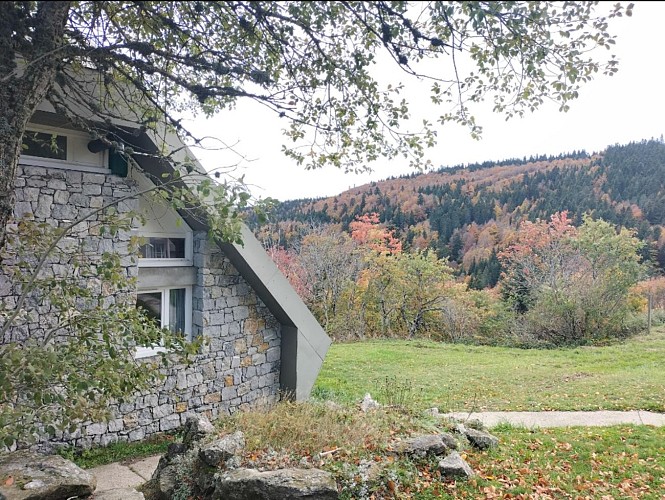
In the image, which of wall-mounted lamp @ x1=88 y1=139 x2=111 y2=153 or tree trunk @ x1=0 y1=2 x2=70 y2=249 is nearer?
tree trunk @ x1=0 y1=2 x2=70 y2=249

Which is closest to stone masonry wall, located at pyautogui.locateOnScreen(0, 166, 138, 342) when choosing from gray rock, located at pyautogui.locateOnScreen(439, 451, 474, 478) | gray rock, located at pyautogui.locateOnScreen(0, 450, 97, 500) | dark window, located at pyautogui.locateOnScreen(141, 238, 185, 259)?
dark window, located at pyautogui.locateOnScreen(141, 238, 185, 259)

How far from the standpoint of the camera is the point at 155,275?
6.69 metres

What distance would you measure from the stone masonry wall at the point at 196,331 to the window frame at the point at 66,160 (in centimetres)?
8

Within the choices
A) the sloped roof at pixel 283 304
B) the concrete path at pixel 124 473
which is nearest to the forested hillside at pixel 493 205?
the sloped roof at pixel 283 304

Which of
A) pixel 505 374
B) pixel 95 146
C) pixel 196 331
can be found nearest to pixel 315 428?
pixel 196 331

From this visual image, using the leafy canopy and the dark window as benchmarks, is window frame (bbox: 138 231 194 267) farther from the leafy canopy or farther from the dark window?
the leafy canopy

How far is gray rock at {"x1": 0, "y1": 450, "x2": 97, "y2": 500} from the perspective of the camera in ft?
12.7

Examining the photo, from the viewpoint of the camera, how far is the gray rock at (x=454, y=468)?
487 cm

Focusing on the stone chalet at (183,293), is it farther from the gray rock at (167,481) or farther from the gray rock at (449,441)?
the gray rock at (449,441)

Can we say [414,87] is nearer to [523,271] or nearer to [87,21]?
[87,21]

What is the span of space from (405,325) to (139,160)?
15.1m

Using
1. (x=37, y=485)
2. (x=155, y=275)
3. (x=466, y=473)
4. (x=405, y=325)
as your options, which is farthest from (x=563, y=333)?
(x=37, y=485)

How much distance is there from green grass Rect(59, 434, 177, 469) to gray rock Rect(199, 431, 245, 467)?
6.38 feet

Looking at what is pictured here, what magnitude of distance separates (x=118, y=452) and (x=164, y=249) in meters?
2.81
